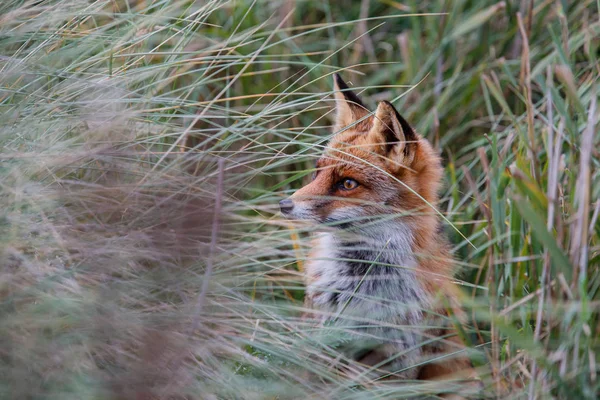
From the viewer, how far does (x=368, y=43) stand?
230 inches

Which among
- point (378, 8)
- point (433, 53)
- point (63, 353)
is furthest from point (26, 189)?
point (378, 8)

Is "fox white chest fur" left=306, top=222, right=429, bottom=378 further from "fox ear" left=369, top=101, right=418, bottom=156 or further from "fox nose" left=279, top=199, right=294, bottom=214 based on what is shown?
"fox ear" left=369, top=101, right=418, bottom=156

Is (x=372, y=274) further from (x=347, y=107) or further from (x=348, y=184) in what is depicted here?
(x=347, y=107)

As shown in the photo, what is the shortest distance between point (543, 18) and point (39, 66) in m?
3.95

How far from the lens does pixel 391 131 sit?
3.72 m

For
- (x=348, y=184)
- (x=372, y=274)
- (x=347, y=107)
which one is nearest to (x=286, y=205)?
(x=348, y=184)

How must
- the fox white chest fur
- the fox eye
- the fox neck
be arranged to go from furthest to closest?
the fox eye < the fox neck < the fox white chest fur

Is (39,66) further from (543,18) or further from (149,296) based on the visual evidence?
(543,18)

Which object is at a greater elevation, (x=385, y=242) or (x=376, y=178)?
(x=376, y=178)

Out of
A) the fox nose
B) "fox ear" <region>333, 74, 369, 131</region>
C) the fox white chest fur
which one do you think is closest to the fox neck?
the fox white chest fur

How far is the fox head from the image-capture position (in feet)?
12.0

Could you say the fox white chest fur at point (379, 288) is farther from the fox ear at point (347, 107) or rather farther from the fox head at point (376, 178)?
the fox ear at point (347, 107)

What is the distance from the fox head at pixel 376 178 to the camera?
3646 mm

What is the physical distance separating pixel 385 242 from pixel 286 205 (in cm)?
59
